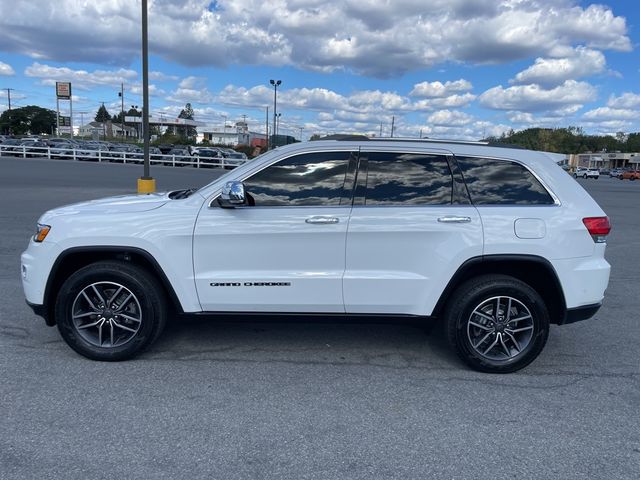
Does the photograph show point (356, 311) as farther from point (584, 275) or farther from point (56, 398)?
point (56, 398)

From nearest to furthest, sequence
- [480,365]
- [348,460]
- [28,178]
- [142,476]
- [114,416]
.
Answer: [142,476]
[348,460]
[114,416]
[480,365]
[28,178]

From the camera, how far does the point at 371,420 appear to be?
3338mm

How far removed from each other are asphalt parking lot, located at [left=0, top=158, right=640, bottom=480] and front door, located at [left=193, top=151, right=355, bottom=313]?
59 centimetres

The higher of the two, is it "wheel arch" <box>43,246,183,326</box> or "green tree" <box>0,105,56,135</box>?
"green tree" <box>0,105,56,135</box>

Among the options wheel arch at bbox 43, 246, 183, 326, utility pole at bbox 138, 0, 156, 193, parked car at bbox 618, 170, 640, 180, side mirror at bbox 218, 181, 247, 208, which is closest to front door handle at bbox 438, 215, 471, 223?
side mirror at bbox 218, 181, 247, 208

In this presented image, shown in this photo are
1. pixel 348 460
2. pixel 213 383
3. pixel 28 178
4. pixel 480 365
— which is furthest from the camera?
pixel 28 178

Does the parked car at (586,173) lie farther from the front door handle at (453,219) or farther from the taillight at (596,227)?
the front door handle at (453,219)

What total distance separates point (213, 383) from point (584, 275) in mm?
2965

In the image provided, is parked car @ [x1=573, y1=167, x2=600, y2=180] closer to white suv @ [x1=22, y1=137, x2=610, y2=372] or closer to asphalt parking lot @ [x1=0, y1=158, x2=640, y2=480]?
asphalt parking lot @ [x1=0, y1=158, x2=640, y2=480]

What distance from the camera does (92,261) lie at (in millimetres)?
4164

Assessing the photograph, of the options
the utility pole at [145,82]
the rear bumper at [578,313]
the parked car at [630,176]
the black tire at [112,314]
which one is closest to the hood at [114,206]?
the black tire at [112,314]

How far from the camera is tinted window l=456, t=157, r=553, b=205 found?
13.2 ft

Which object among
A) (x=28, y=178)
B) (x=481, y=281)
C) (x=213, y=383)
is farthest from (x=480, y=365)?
(x=28, y=178)

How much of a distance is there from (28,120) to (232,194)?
5798 inches
